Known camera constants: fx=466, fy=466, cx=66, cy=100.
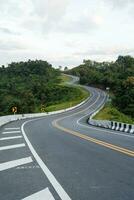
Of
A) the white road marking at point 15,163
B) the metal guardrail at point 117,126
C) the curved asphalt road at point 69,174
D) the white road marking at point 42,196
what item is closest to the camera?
the white road marking at point 42,196

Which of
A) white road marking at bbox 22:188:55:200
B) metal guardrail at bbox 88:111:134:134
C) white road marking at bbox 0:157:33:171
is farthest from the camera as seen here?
metal guardrail at bbox 88:111:134:134

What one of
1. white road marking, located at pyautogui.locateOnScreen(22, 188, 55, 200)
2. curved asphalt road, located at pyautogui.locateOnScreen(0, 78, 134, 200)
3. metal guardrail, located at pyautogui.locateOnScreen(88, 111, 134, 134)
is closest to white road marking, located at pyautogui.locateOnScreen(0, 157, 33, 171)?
curved asphalt road, located at pyautogui.locateOnScreen(0, 78, 134, 200)

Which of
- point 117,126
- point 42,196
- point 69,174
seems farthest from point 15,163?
point 117,126

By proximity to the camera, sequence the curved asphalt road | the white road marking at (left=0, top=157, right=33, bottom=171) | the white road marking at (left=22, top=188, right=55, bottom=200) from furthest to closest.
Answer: the white road marking at (left=0, top=157, right=33, bottom=171)
the curved asphalt road
the white road marking at (left=22, top=188, right=55, bottom=200)

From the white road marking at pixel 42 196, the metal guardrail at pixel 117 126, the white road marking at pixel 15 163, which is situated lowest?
the metal guardrail at pixel 117 126

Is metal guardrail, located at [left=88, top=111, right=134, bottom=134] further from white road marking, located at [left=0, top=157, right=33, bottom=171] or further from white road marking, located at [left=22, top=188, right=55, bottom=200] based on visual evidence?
white road marking, located at [left=22, top=188, right=55, bottom=200]

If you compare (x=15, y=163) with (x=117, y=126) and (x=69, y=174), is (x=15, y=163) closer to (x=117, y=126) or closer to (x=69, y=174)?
(x=69, y=174)

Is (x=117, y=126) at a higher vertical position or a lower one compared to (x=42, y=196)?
lower

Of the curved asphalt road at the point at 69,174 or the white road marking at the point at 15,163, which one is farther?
the white road marking at the point at 15,163

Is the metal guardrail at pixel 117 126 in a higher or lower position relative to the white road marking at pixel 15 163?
lower

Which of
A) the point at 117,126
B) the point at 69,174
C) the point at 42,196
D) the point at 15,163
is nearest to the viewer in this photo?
the point at 42,196

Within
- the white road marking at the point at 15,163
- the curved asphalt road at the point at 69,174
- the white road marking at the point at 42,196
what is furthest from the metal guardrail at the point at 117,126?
the white road marking at the point at 42,196

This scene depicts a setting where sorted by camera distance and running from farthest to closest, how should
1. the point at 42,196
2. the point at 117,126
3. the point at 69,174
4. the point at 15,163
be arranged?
the point at 117,126 → the point at 15,163 → the point at 69,174 → the point at 42,196

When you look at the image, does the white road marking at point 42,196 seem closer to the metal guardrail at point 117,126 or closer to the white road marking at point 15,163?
the white road marking at point 15,163
